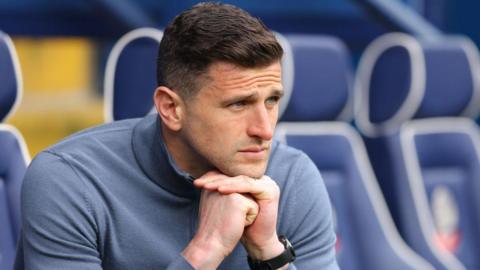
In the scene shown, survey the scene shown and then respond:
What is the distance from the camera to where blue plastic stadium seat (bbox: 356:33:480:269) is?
3.20 m

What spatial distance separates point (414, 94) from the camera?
321 cm

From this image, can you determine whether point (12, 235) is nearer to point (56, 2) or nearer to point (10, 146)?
point (10, 146)

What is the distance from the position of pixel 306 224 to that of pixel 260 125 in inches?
9.8

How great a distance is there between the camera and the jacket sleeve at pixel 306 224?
1915 millimetres

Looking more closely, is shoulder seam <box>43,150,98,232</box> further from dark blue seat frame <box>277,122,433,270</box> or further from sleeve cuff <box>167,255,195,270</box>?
dark blue seat frame <box>277,122,433,270</box>

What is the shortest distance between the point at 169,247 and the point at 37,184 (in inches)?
9.3

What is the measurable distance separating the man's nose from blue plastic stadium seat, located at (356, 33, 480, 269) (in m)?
1.49

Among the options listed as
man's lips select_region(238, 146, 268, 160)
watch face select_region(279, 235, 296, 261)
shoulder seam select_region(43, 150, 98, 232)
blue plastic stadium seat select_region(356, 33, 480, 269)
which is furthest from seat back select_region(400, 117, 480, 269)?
shoulder seam select_region(43, 150, 98, 232)

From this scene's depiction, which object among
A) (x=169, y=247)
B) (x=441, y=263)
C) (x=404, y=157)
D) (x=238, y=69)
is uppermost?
(x=238, y=69)

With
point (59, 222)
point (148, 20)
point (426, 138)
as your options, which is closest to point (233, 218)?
point (59, 222)

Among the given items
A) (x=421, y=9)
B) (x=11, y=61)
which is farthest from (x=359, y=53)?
(x=11, y=61)

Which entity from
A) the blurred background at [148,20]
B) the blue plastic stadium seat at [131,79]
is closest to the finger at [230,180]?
the blue plastic stadium seat at [131,79]

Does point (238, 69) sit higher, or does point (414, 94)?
point (238, 69)

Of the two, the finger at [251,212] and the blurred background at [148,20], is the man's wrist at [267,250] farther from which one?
the blurred background at [148,20]
